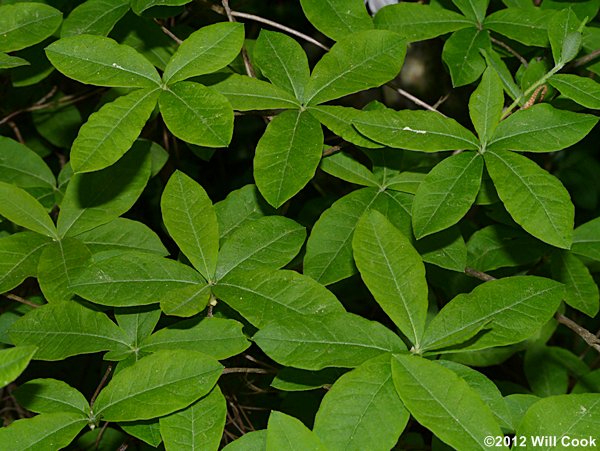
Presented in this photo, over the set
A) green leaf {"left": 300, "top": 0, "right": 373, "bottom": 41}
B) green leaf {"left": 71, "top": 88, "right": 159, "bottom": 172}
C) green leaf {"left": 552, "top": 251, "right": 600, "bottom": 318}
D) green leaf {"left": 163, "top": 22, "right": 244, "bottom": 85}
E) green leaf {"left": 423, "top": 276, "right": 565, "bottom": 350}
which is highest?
green leaf {"left": 300, "top": 0, "right": 373, "bottom": 41}

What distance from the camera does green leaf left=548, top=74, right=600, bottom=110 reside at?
1.38 meters

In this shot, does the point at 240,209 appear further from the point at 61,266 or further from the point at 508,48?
the point at 508,48

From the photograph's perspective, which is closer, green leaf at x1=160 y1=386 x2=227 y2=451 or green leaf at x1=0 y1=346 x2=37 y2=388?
green leaf at x1=0 y1=346 x2=37 y2=388

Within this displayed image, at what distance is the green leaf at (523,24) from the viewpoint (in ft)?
5.41

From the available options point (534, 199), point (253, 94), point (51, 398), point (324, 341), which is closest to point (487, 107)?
point (534, 199)

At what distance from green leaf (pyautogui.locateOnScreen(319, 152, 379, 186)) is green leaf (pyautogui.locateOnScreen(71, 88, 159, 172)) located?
0.39 metres

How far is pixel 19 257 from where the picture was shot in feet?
4.86

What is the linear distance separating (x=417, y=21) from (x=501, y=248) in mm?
542

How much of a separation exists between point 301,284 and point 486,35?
76cm

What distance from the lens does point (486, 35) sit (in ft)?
5.51

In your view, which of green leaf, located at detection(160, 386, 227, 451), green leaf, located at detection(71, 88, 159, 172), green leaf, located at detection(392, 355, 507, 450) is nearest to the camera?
green leaf, located at detection(392, 355, 507, 450)

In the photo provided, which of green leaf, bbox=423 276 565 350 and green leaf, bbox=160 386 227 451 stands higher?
green leaf, bbox=423 276 565 350

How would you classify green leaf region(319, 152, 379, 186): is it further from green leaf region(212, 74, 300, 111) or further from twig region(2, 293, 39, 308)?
twig region(2, 293, 39, 308)

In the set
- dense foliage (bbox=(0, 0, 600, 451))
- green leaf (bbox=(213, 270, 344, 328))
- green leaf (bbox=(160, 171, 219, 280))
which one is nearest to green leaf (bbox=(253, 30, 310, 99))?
dense foliage (bbox=(0, 0, 600, 451))
